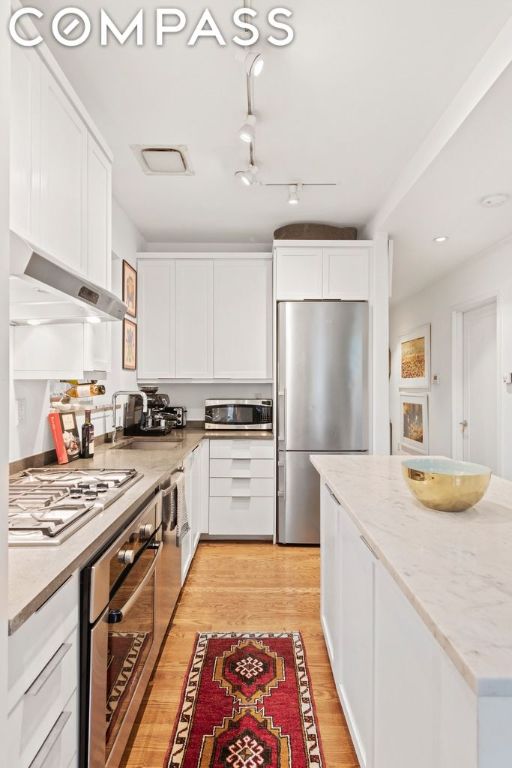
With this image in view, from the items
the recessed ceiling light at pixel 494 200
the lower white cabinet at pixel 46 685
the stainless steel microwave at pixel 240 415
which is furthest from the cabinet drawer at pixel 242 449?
the lower white cabinet at pixel 46 685

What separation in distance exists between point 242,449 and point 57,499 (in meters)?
2.04

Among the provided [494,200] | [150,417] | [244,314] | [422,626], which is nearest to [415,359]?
[244,314]

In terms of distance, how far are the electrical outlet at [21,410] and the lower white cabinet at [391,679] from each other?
1.45 m

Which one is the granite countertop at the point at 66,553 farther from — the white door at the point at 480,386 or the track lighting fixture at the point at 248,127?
the white door at the point at 480,386

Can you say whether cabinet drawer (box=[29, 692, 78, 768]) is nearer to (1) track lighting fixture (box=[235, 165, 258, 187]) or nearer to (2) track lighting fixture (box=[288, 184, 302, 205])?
(1) track lighting fixture (box=[235, 165, 258, 187])

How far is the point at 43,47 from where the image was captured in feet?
4.65

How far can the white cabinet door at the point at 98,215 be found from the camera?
1.89 meters

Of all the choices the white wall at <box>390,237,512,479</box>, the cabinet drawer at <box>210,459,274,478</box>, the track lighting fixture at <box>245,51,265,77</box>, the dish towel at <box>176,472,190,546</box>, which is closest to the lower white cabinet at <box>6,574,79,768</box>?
the dish towel at <box>176,472,190,546</box>

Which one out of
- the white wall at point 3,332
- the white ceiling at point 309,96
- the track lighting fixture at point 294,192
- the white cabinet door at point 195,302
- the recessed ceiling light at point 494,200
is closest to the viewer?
the white wall at point 3,332

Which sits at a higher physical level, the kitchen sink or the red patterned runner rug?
the kitchen sink

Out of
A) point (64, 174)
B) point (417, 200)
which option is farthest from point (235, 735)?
point (417, 200)

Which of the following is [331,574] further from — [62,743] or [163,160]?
[163,160]

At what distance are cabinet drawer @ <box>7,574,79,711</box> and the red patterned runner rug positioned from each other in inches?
33.5

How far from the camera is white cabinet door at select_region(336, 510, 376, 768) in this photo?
3.86 ft
